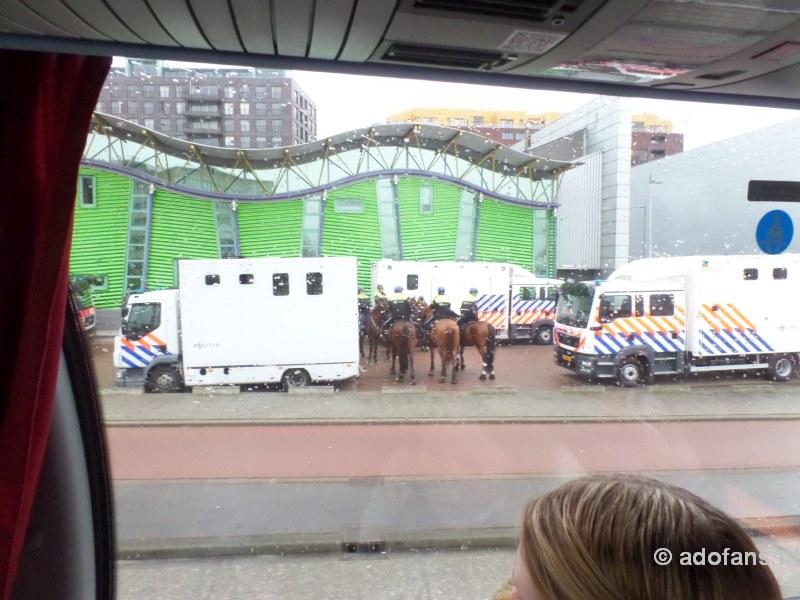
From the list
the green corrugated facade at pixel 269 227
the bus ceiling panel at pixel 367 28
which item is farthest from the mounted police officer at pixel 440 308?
the bus ceiling panel at pixel 367 28

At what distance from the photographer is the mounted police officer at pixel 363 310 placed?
297 centimetres

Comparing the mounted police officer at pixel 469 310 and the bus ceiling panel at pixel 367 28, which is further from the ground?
the bus ceiling panel at pixel 367 28

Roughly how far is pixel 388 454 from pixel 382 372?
61 cm

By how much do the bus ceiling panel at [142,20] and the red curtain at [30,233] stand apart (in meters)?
0.20

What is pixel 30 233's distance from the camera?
134 centimetres

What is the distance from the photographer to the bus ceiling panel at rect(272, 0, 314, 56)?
109cm

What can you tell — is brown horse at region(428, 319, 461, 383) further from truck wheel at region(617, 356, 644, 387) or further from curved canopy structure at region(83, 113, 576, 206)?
truck wheel at region(617, 356, 644, 387)

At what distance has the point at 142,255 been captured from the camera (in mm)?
2627

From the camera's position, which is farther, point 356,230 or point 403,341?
point 403,341

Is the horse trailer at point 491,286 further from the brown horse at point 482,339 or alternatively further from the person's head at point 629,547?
the person's head at point 629,547

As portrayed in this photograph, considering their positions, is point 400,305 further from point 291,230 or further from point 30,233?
point 30,233

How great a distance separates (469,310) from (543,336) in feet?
1.93

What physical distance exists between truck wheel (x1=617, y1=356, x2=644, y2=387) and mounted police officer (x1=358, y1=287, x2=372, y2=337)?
4.89ft

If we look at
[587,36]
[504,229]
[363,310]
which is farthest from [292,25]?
[363,310]
